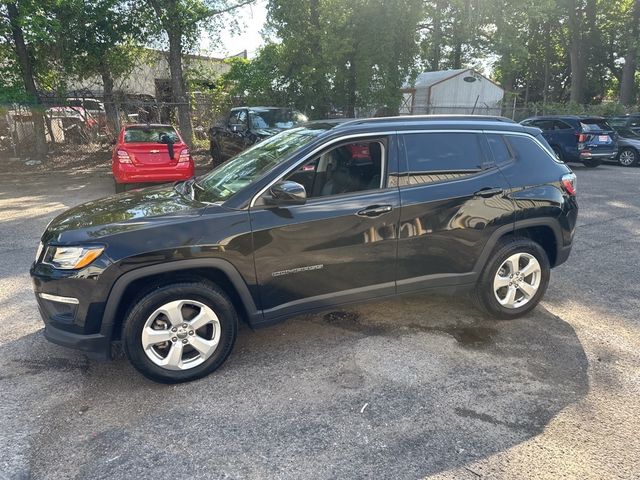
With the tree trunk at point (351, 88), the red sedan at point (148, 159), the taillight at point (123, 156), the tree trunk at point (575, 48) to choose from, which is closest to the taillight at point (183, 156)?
the red sedan at point (148, 159)

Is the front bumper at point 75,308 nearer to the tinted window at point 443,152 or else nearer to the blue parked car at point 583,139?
the tinted window at point 443,152

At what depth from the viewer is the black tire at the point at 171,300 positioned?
2947 millimetres

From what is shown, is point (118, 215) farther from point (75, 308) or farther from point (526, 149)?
point (526, 149)

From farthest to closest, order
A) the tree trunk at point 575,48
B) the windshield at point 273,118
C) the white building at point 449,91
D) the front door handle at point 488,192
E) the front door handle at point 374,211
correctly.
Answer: the tree trunk at point 575,48 < the white building at point 449,91 < the windshield at point 273,118 < the front door handle at point 488,192 < the front door handle at point 374,211

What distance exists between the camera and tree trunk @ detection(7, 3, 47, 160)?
1280cm

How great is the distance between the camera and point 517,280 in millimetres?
4059

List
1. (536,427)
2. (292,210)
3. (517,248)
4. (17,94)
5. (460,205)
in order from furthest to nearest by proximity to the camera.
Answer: (17,94) → (517,248) → (460,205) → (292,210) → (536,427)

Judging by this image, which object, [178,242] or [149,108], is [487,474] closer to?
[178,242]

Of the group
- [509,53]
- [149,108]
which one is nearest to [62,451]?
[149,108]

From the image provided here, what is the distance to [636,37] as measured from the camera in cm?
A: 2464

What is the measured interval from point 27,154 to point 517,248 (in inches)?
601

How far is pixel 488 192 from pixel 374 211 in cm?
108

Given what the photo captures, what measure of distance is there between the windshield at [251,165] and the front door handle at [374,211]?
2.26 ft

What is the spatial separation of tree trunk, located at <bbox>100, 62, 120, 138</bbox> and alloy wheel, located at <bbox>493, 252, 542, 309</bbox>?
14.2 m
